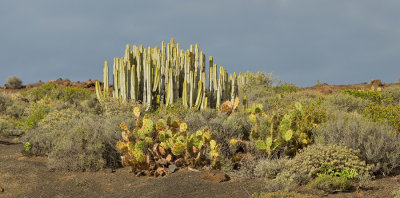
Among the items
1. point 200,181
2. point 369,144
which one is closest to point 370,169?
point 369,144

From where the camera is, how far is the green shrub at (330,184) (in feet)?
21.8

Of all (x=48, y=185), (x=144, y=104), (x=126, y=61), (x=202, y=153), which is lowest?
(x=48, y=185)

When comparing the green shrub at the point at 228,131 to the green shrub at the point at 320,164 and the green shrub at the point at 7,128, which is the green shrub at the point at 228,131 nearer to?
the green shrub at the point at 320,164

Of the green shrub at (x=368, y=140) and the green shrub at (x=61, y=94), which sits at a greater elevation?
the green shrub at (x=61, y=94)

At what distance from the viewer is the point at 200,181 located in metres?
7.51

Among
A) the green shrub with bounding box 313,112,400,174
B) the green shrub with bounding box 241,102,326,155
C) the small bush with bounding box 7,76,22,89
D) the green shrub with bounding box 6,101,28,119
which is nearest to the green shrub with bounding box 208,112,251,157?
the green shrub with bounding box 241,102,326,155

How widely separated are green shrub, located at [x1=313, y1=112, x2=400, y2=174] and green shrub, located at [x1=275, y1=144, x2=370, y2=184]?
0.49m

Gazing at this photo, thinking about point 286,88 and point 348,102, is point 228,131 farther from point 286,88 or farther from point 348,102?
point 286,88

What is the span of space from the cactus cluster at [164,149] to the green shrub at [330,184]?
2046 mm

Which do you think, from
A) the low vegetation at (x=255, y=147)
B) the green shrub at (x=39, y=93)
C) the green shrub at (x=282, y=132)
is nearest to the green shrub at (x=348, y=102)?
the low vegetation at (x=255, y=147)

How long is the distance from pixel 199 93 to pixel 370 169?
24.1 feet

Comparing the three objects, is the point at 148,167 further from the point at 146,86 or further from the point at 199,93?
the point at 146,86

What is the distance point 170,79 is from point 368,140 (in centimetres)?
794

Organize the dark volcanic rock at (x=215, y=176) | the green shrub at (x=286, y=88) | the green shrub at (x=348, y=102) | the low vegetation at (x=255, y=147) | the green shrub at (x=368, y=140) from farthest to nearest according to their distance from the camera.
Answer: the green shrub at (x=286, y=88)
the green shrub at (x=348, y=102)
the green shrub at (x=368, y=140)
the dark volcanic rock at (x=215, y=176)
the low vegetation at (x=255, y=147)
